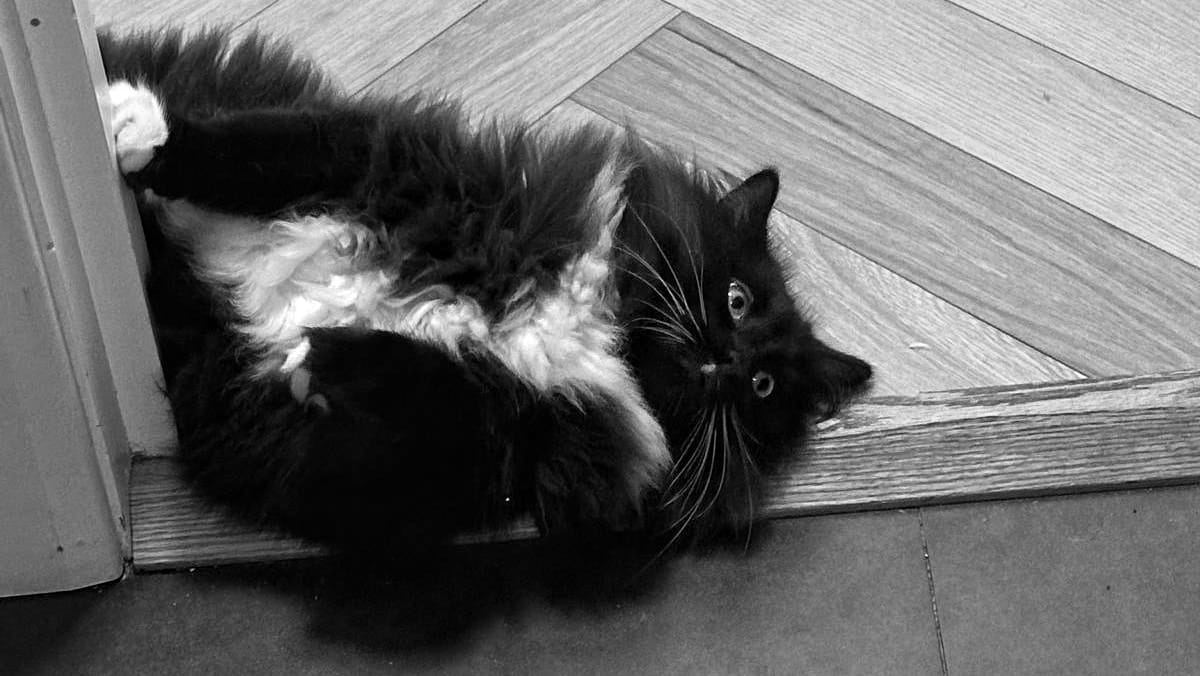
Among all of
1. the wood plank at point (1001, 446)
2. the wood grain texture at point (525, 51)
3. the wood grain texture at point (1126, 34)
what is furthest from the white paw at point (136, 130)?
the wood grain texture at point (1126, 34)

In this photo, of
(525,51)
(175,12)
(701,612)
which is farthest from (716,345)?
(175,12)

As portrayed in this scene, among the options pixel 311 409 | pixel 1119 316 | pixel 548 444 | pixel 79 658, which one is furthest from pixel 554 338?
pixel 1119 316

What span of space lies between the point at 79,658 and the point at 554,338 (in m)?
0.53

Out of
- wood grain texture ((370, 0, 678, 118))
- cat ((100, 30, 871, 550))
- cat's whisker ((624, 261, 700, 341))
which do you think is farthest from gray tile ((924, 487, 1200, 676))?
wood grain texture ((370, 0, 678, 118))

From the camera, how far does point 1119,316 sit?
55.7 inches

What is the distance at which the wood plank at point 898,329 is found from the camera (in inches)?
54.1

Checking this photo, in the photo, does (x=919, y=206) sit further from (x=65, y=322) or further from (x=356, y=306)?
(x=65, y=322)

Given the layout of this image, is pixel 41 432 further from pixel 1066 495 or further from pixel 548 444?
pixel 1066 495

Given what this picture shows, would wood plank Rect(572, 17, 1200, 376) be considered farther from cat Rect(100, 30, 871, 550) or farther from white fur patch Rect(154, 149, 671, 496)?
white fur patch Rect(154, 149, 671, 496)

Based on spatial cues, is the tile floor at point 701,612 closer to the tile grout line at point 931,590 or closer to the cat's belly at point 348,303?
the tile grout line at point 931,590

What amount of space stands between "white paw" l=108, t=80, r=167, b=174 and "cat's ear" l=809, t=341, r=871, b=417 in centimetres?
62

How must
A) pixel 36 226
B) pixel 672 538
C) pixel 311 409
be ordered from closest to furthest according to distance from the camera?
pixel 36 226, pixel 311 409, pixel 672 538

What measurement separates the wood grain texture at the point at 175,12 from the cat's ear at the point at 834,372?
812 mm

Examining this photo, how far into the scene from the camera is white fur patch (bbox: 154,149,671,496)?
1.10 metres
